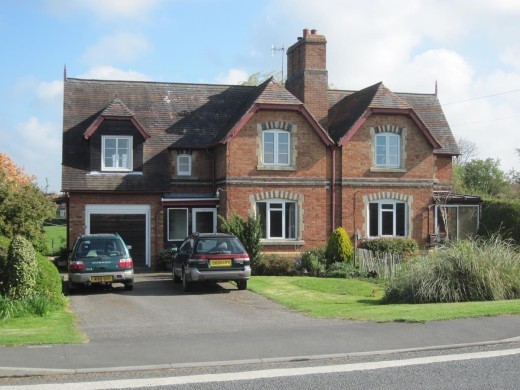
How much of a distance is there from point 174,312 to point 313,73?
16.7m

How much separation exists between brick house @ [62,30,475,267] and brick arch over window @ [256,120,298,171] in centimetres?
4

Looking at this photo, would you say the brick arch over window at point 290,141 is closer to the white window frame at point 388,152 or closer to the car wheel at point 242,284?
the white window frame at point 388,152

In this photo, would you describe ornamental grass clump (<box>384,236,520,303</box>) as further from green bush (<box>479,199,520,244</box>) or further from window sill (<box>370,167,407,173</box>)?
window sill (<box>370,167,407,173</box>)

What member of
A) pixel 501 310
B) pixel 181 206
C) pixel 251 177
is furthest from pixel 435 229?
pixel 501 310

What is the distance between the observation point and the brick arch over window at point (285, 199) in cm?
2719

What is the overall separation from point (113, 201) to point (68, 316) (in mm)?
13798

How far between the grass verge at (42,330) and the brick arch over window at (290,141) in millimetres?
13815

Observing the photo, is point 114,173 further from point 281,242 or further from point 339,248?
point 339,248

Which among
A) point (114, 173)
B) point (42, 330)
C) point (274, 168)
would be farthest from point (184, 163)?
point (42, 330)

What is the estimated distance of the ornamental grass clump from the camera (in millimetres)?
16109

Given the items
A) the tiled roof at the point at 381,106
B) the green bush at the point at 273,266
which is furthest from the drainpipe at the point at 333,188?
the green bush at the point at 273,266

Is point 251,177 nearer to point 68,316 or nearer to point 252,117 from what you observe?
point 252,117

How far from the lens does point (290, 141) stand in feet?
90.2

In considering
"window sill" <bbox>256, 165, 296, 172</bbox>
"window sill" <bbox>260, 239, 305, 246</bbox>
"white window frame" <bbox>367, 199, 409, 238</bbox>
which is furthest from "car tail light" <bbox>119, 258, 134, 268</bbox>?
"white window frame" <bbox>367, 199, 409, 238</bbox>
